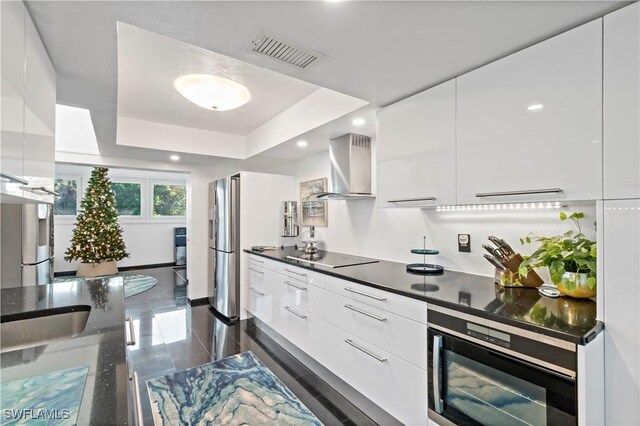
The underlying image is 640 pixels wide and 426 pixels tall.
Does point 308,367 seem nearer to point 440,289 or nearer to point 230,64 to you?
point 440,289

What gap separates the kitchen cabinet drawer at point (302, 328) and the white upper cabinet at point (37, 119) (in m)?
1.86

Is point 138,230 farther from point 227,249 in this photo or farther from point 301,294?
point 301,294

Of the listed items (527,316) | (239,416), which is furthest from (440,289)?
(239,416)

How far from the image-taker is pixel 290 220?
3971 mm

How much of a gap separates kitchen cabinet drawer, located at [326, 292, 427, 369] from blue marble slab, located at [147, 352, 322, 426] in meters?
0.63

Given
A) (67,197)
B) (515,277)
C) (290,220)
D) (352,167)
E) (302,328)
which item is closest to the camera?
(515,277)

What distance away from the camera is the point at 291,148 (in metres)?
3.42

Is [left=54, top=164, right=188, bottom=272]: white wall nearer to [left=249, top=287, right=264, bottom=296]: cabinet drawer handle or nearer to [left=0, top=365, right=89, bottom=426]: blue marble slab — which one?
[left=249, top=287, right=264, bottom=296]: cabinet drawer handle

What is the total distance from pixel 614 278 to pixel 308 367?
215 cm

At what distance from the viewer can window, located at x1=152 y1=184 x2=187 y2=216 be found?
291 inches

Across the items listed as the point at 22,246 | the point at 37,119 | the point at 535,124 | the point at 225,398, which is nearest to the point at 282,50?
the point at 37,119

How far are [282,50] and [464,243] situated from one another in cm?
172

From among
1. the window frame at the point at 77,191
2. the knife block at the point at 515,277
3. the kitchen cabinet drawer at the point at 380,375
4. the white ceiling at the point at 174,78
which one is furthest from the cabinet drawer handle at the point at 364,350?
the window frame at the point at 77,191

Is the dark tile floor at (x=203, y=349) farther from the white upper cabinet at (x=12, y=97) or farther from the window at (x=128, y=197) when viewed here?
the window at (x=128, y=197)
